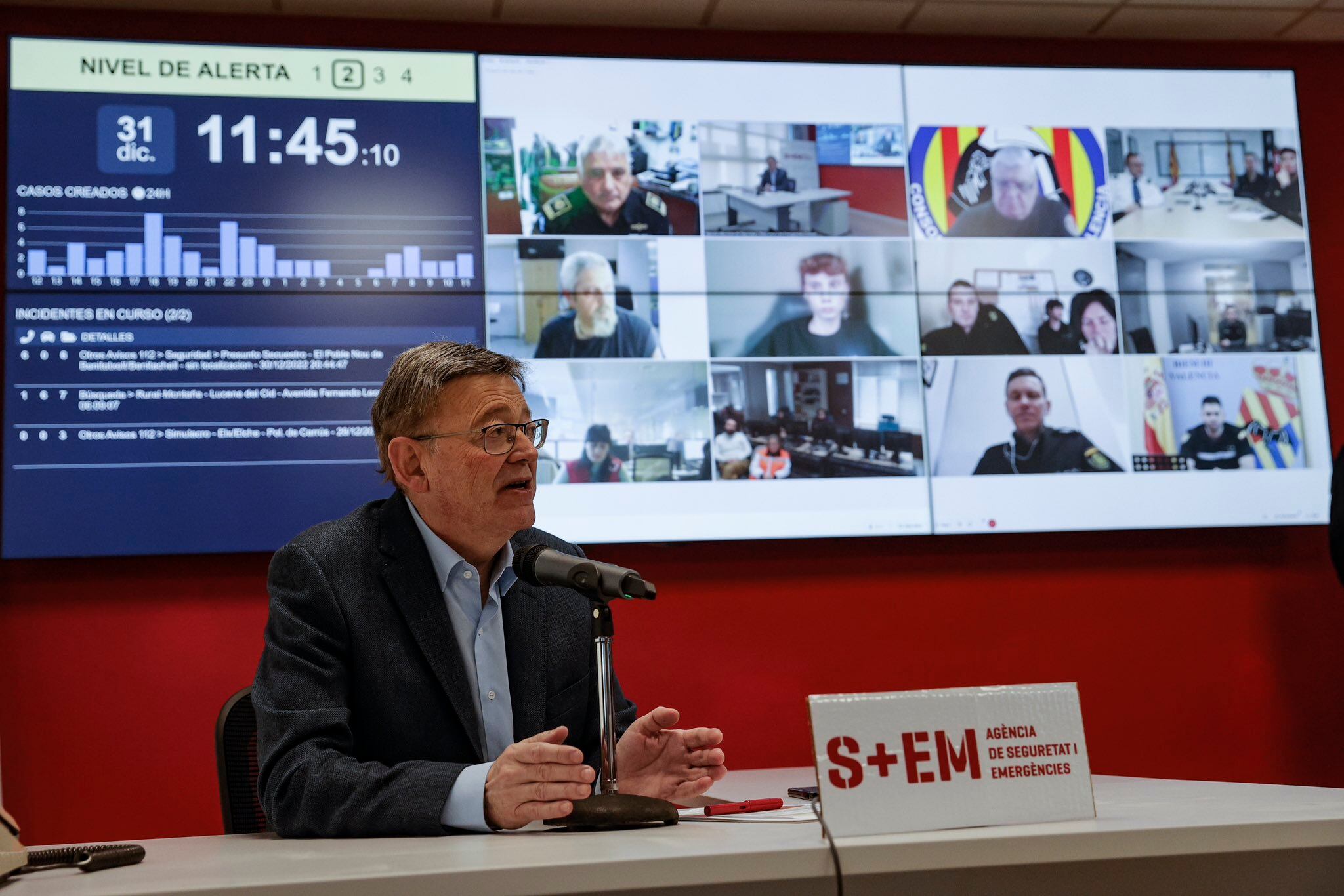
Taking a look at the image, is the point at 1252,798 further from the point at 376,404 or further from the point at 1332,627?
the point at 1332,627

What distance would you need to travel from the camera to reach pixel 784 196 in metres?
3.41

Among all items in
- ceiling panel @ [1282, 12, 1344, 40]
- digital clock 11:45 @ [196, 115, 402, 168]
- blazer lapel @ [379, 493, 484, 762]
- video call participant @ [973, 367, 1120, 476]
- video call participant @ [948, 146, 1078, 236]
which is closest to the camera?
blazer lapel @ [379, 493, 484, 762]

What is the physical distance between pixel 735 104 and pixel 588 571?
2.26 metres

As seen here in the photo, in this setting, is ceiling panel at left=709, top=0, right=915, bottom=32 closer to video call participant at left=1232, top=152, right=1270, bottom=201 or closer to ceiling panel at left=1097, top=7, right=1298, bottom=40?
ceiling panel at left=1097, top=7, right=1298, bottom=40

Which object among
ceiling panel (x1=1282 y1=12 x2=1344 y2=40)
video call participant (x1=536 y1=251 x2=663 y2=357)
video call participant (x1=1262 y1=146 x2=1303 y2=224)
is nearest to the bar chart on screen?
video call participant (x1=536 y1=251 x2=663 y2=357)

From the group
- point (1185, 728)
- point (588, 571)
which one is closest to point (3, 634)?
point (588, 571)

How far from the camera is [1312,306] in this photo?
352cm

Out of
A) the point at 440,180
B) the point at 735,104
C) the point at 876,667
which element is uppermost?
the point at 735,104

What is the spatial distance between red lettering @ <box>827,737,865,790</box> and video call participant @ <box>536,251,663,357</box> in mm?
2171

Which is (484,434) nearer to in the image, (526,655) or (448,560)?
(448,560)

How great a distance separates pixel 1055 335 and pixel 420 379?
216 cm

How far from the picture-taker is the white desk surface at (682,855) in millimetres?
1026

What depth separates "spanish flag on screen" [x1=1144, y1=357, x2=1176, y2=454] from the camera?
342 centimetres

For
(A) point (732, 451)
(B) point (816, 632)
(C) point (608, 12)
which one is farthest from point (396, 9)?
(B) point (816, 632)
